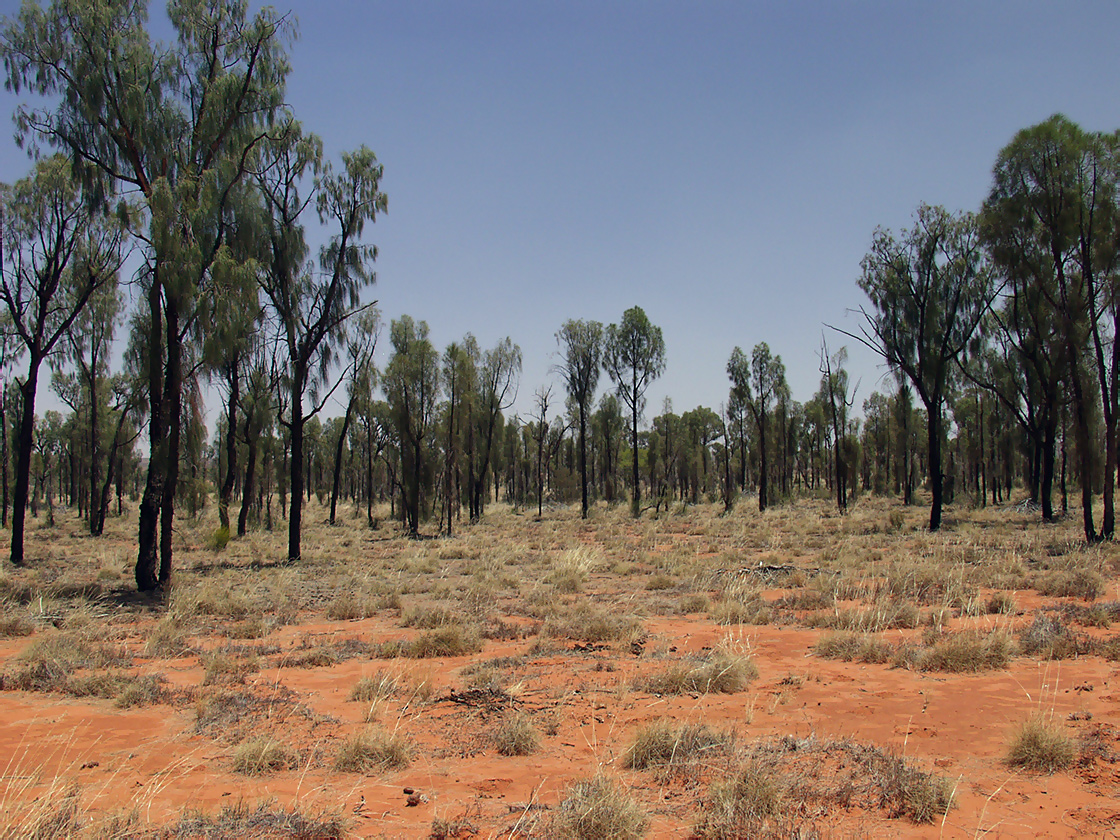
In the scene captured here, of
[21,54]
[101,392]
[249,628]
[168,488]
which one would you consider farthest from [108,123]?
[101,392]

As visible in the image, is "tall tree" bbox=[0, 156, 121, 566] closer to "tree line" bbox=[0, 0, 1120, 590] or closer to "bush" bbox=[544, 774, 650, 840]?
"tree line" bbox=[0, 0, 1120, 590]

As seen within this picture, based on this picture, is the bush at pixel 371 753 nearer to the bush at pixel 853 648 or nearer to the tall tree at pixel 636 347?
the bush at pixel 853 648

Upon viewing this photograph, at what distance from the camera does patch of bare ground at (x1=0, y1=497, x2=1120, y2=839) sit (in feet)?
14.3

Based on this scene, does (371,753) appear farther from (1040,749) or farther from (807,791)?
(1040,749)

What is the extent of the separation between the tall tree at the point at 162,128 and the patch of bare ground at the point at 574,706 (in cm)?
444

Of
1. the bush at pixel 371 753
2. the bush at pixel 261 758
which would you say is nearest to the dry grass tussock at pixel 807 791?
the bush at pixel 371 753

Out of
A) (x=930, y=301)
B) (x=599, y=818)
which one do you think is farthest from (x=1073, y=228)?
(x=599, y=818)

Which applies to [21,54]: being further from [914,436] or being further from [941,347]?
[914,436]

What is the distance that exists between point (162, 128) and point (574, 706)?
14483mm

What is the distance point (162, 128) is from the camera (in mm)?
13992

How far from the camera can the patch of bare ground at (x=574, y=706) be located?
4.35m

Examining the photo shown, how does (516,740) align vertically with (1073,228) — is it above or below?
below

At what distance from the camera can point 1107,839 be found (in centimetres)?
396

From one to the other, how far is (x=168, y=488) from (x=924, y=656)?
14272 millimetres
